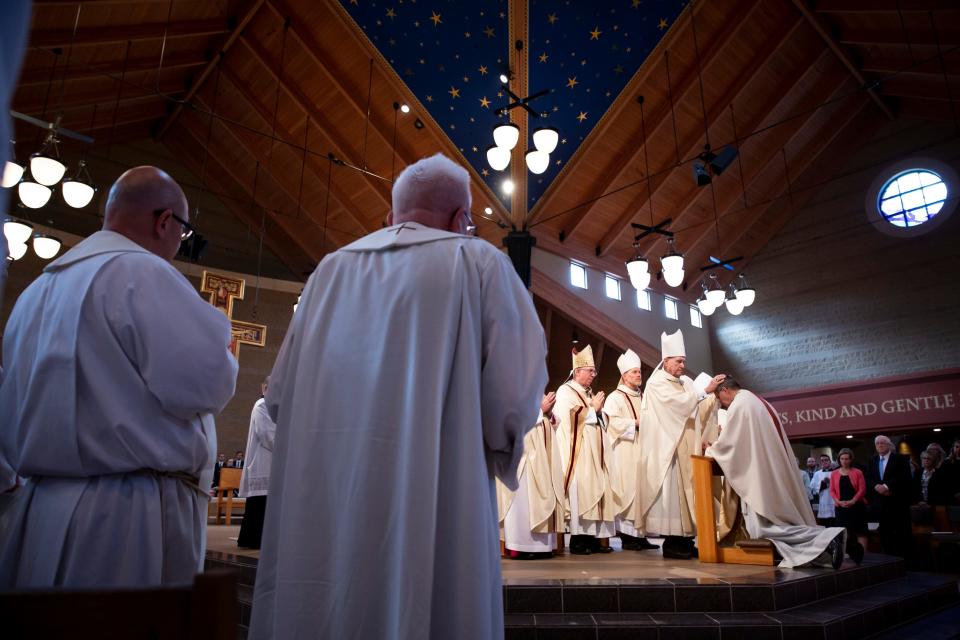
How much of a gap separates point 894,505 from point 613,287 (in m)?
7.95

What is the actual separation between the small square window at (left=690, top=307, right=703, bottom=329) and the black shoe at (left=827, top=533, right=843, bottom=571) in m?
12.9

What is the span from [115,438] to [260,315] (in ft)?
51.1

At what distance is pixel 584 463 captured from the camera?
668 centimetres

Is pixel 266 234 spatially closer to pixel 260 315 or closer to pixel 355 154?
pixel 260 315

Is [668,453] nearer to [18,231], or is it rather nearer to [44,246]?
[18,231]

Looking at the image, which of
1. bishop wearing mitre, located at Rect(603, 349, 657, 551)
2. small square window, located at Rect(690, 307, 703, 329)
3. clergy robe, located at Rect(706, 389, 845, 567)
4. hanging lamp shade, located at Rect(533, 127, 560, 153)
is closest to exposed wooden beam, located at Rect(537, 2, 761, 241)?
hanging lamp shade, located at Rect(533, 127, 560, 153)

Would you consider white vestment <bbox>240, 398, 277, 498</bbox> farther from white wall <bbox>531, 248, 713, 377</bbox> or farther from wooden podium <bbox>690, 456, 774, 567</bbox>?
white wall <bbox>531, 248, 713, 377</bbox>

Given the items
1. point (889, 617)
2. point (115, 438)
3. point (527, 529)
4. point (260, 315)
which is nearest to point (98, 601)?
point (115, 438)

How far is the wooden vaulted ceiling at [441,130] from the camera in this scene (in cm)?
1016

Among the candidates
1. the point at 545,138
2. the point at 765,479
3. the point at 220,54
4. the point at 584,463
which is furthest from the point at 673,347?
the point at 220,54

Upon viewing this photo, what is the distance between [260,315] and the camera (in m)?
16.4

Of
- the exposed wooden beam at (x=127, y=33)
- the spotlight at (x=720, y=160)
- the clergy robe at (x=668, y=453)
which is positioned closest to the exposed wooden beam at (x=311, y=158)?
the exposed wooden beam at (x=127, y=33)

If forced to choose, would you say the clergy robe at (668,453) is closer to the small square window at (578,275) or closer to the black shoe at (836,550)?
the black shoe at (836,550)

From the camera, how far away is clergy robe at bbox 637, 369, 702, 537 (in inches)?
236
